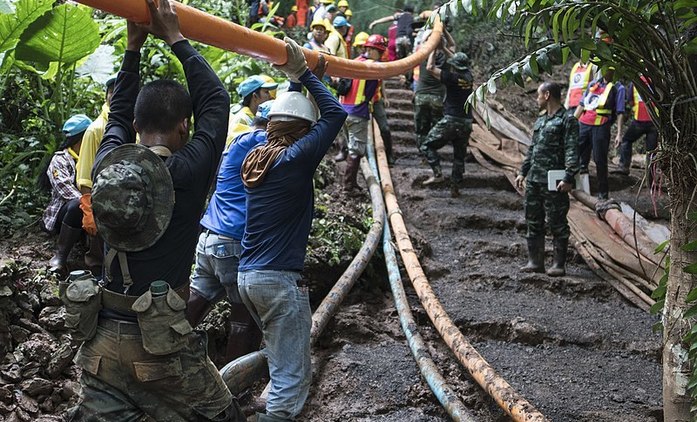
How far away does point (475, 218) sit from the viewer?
887 cm

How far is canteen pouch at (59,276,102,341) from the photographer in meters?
2.82

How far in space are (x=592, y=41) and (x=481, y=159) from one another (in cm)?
800

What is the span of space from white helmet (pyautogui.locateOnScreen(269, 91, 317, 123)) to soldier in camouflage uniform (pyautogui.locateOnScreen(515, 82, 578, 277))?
3792 millimetres

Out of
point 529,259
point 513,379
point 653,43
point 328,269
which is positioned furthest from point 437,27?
point 653,43

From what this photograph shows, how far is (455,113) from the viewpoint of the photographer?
9.36 m

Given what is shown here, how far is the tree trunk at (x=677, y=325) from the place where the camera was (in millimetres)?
3527

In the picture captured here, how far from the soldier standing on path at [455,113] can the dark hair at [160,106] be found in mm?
6602

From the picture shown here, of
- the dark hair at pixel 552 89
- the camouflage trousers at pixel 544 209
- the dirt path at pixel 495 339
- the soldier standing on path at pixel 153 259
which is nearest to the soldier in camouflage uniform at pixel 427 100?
the dirt path at pixel 495 339

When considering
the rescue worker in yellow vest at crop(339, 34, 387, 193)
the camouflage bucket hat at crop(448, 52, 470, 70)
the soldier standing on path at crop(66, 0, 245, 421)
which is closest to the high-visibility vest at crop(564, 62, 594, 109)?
the camouflage bucket hat at crop(448, 52, 470, 70)

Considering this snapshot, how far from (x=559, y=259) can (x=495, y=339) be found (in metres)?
1.68

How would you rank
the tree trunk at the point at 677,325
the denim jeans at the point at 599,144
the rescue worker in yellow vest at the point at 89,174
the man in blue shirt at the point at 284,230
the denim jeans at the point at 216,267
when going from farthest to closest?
the denim jeans at the point at 599,144 < the rescue worker in yellow vest at the point at 89,174 < the denim jeans at the point at 216,267 < the man in blue shirt at the point at 284,230 < the tree trunk at the point at 677,325

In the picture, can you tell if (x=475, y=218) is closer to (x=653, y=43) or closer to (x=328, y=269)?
(x=328, y=269)

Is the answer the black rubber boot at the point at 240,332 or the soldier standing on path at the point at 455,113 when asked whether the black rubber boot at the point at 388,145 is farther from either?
the black rubber boot at the point at 240,332

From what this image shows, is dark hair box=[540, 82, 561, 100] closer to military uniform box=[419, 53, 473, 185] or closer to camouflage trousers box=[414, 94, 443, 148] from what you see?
military uniform box=[419, 53, 473, 185]
